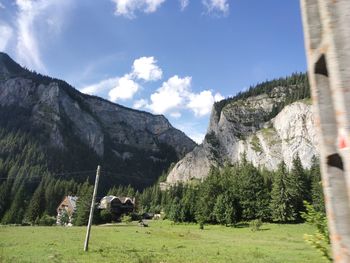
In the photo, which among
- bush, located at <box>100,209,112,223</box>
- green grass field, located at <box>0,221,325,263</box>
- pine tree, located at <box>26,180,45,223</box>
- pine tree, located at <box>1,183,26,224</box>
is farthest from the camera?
pine tree, located at <box>26,180,45,223</box>

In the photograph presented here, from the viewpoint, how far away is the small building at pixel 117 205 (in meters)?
133

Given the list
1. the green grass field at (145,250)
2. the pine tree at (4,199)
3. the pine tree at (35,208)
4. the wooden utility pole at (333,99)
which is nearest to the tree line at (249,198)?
the green grass field at (145,250)

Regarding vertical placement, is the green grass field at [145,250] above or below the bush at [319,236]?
below

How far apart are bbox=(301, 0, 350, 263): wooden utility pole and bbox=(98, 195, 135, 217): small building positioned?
13159 cm

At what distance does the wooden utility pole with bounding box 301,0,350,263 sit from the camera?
2.46m

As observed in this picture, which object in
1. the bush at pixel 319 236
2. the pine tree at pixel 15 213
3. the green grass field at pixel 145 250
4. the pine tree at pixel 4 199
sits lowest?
the green grass field at pixel 145 250

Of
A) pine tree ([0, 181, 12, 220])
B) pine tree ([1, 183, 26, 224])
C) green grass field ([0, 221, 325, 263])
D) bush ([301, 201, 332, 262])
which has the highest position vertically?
pine tree ([0, 181, 12, 220])

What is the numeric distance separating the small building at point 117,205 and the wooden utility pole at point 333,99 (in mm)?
131588

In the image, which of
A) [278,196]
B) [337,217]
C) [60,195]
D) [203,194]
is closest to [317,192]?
[278,196]

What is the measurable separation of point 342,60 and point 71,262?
27.1 metres

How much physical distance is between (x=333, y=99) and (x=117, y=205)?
141002mm

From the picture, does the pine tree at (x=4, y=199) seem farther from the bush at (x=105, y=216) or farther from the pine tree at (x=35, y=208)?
the bush at (x=105, y=216)

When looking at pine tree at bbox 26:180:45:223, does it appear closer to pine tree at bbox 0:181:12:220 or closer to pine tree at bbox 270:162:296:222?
pine tree at bbox 0:181:12:220

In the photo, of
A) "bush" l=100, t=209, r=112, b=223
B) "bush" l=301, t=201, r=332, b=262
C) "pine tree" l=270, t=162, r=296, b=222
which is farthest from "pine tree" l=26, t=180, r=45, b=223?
"bush" l=301, t=201, r=332, b=262
